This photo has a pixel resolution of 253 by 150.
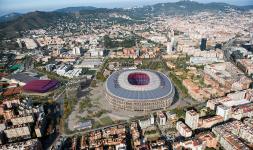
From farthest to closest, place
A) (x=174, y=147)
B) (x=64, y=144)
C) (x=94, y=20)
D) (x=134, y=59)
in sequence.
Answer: (x=94, y=20)
(x=134, y=59)
(x=64, y=144)
(x=174, y=147)

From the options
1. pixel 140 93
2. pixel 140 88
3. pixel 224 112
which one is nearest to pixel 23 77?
pixel 140 88

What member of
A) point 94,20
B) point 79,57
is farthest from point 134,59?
point 94,20

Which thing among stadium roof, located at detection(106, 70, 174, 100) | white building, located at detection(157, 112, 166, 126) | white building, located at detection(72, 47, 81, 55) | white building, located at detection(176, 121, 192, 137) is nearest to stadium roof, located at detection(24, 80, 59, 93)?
stadium roof, located at detection(106, 70, 174, 100)

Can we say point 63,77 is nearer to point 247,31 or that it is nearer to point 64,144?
point 64,144

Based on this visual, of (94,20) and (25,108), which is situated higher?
(94,20)

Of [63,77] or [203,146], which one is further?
[63,77]

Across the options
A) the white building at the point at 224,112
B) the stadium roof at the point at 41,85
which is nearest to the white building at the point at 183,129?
the white building at the point at 224,112

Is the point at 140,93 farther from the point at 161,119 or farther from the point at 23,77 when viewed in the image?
the point at 23,77
